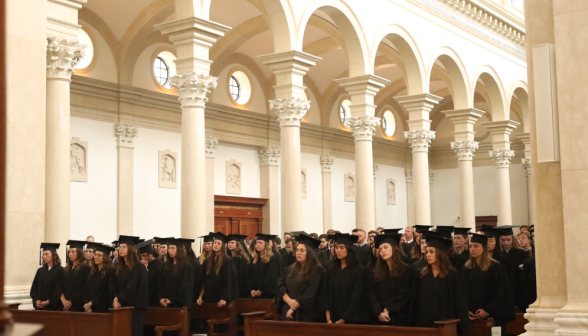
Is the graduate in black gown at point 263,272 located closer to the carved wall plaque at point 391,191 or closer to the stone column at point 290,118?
the stone column at point 290,118

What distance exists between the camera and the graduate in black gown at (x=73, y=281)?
30.5ft

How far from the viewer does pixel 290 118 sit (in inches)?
561

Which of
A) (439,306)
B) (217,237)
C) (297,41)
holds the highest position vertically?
(297,41)

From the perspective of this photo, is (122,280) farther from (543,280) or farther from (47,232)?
(543,280)

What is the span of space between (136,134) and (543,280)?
559 inches

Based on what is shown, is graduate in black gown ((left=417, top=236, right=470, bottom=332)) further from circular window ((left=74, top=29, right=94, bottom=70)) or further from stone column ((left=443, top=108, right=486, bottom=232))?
stone column ((left=443, top=108, right=486, bottom=232))

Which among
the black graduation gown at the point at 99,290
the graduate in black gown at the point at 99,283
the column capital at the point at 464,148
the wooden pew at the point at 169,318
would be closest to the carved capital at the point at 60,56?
the graduate in black gown at the point at 99,283

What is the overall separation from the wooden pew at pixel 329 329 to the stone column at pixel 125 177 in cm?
1073

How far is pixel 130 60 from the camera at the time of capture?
1823cm

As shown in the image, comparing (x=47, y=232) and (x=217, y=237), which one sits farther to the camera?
(x=217, y=237)

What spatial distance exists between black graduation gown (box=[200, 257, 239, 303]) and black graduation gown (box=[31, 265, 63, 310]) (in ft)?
6.77

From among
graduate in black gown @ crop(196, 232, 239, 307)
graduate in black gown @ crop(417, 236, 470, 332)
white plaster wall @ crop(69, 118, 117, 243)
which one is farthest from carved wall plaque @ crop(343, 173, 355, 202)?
graduate in black gown @ crop(417, 236, 470, 332)

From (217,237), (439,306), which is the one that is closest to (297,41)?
(217,237)

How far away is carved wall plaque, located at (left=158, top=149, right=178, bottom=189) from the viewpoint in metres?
19.0
